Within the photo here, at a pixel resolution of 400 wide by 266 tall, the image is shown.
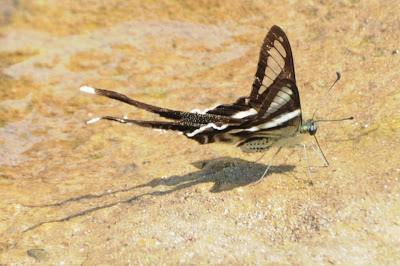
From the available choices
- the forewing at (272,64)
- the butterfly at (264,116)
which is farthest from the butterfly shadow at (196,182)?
the forewing at (272,64)

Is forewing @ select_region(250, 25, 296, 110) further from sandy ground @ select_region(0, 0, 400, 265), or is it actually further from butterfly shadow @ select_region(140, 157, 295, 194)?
sandy ground @ select_region(0, 0, 400, 265)

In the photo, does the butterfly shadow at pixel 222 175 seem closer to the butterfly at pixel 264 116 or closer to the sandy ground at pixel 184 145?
the sandy ground at pixel 184 145

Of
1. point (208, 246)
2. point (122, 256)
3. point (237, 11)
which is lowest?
point (122, 256)

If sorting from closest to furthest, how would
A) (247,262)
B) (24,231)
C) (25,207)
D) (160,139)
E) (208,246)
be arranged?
(247,262) < (208,246) < (24,231) < (25,207) < (160,139)

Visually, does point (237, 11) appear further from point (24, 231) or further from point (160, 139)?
point (24, 231)

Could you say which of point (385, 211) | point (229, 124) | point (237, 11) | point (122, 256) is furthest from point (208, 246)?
point (237, 11)

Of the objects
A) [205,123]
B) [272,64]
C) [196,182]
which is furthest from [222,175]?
[272,64]

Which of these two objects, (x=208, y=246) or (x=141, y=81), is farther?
(x=141, y=81)
